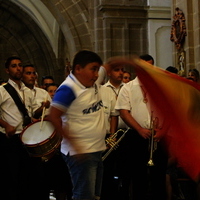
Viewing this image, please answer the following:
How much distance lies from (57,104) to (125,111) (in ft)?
7.01

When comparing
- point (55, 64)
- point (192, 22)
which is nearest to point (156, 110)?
point (192, 22)

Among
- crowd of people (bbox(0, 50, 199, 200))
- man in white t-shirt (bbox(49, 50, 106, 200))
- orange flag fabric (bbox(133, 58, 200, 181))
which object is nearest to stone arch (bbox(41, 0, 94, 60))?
crowd of people (bbox(0, 50, 199, 200))

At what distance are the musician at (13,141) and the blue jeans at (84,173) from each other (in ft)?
6.38

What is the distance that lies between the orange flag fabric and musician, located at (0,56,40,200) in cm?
399

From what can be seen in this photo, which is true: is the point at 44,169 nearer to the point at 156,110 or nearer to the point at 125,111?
the point at 125,111

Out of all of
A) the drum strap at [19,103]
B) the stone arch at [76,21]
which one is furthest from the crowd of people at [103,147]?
the stone arch at [76,21]

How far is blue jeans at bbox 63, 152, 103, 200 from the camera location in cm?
532

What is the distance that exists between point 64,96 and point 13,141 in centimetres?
251

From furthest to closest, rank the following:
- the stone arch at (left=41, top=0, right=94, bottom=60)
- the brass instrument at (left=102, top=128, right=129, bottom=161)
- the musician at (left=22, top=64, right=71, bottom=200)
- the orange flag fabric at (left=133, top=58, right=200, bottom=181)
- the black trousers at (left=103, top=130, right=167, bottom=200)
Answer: the stone arch at (left=41, top=0, right=94, bottom=60), the musician at (left=22, top=64, right=71, bottom=200), the brass instrument at (left=102, top=128, right=129, bottom=161), the black trousers at (left=103, top=130, right=167, bottom=200), the orange flag fabric at (left=133, top=58, right=200, bottom=181)

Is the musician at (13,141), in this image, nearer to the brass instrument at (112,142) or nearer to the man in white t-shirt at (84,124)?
the brass instrument at (112,142)

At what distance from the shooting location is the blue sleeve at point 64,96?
5.00 m

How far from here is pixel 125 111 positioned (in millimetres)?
6996

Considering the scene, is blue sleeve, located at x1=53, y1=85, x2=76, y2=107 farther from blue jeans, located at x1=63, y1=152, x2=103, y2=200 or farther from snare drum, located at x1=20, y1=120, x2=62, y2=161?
snare drum, located at x1=20, y1=120, x2=62, y2=161

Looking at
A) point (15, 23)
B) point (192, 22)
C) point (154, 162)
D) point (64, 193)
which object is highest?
point (15, 23)
